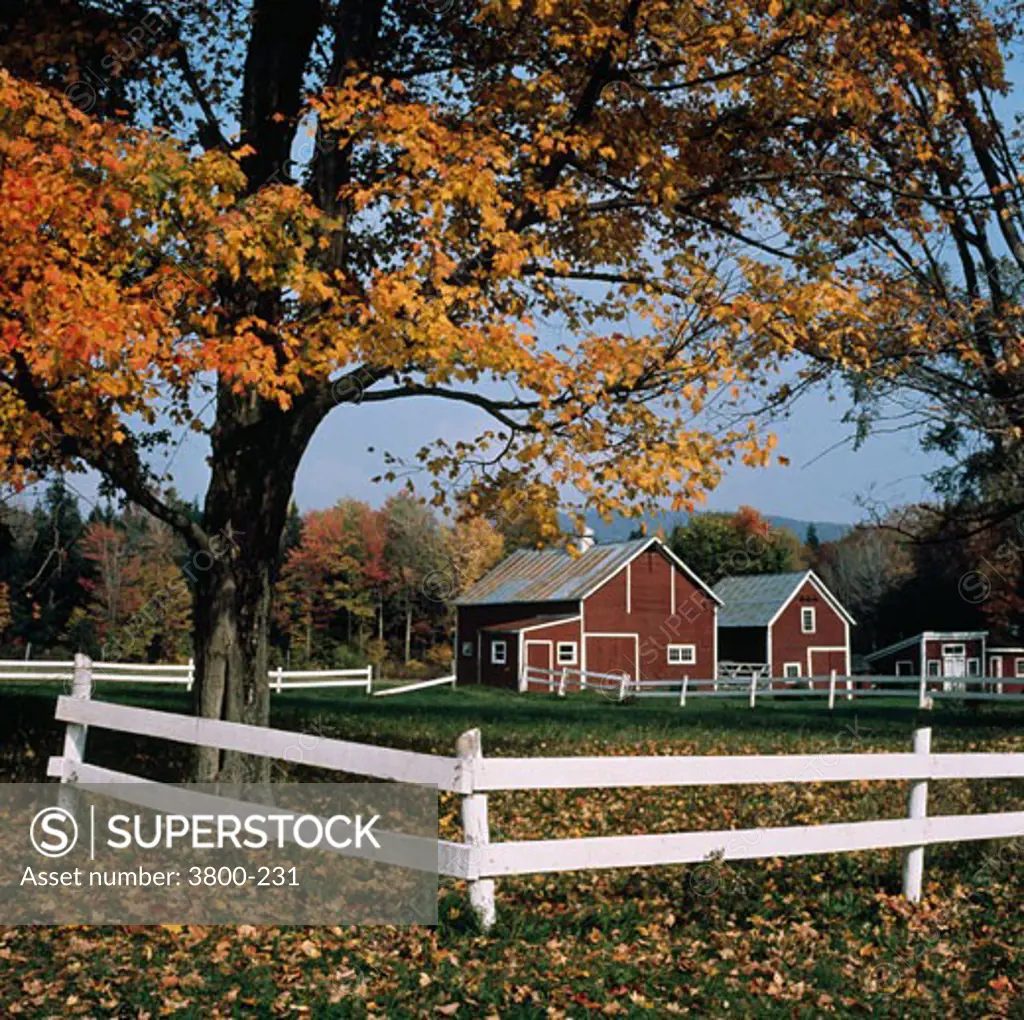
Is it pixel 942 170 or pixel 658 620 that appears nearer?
pixel 942 170

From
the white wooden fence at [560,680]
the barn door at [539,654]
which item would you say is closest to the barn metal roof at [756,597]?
the white wooden fence at [560,680]

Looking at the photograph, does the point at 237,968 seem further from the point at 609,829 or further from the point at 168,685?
the point at 168,685

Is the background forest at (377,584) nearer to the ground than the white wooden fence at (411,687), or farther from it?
farther from it

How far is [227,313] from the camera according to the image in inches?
462

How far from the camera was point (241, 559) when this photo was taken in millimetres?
12656

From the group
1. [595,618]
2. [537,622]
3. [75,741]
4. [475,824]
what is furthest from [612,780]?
[595,618]

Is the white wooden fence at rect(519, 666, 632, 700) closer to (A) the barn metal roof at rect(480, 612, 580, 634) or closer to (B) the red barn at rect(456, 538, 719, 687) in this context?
(B) the red barn at rect(456, 538, 719, 687)

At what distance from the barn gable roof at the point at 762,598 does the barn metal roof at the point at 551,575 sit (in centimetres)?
895

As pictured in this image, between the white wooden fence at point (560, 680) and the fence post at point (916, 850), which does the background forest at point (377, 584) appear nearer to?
the white wooden fence at point (560, 680)

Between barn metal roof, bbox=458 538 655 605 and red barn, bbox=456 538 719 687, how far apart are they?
48mm

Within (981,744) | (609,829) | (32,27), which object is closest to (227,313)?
(32,27)

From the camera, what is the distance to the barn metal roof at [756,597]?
182ft

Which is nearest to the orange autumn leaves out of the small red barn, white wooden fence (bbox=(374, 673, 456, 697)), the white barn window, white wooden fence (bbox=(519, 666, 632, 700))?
white wooden fence (bbox=(374, 673, 456, 697))

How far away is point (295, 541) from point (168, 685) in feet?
128
